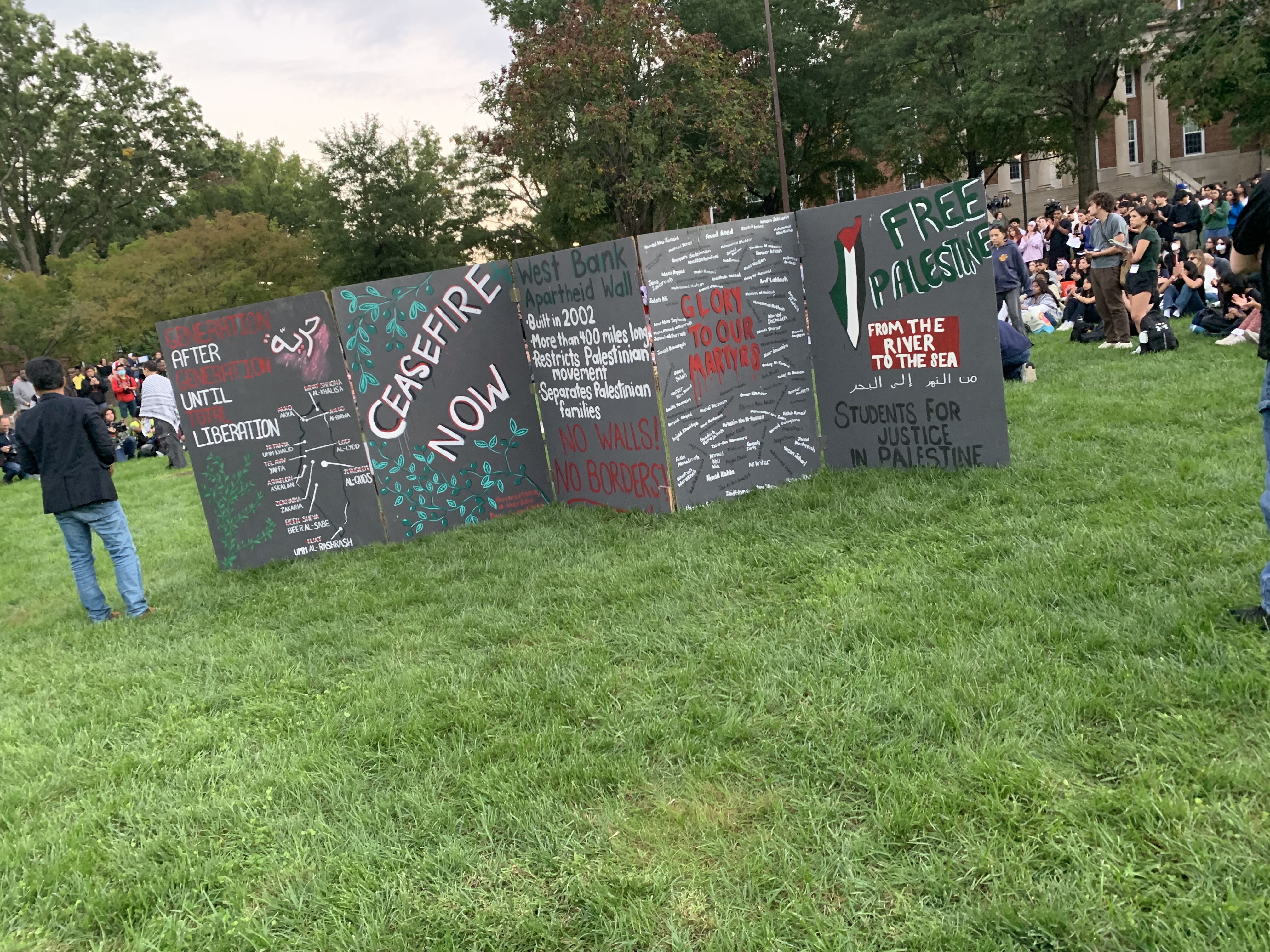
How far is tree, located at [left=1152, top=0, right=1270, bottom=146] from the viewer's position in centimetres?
2855

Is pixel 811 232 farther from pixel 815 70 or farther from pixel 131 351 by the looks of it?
pixel 131 351

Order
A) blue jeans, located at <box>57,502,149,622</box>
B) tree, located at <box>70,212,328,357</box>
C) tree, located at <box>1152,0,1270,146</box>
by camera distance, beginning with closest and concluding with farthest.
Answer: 1. blue jeans, located at <box>57,502,149,622</box>
2. tree, located at <box>1152,0,1270,146</box>
3. tree, located at <box>70,212,328,357</box>

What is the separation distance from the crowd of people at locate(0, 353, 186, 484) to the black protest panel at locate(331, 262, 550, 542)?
2.07 m

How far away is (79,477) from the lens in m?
6.53

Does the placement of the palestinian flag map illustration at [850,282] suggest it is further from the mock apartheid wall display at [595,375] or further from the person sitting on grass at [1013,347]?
the person sitting on grass at [1013,347]

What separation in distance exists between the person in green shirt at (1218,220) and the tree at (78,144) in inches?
1999

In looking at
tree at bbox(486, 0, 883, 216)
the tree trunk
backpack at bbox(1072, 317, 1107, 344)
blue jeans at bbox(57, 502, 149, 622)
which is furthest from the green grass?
tree at bbox(486, 0, 883, 216)

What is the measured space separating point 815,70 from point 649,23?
469 inches

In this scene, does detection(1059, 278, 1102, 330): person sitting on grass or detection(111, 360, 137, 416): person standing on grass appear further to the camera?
detection(111, 360, 137, 416): person standing on grass

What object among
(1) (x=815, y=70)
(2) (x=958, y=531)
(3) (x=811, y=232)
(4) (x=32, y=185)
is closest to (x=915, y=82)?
(1) (x=815, y=70)

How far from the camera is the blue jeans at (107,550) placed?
6.70 meters

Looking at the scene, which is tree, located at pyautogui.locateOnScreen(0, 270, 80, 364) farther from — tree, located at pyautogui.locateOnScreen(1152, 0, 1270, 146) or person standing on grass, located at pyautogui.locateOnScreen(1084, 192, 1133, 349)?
tree, located at pyautogui.locateOnScreen(1152, 0, 1270, 146)

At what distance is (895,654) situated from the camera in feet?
13.4

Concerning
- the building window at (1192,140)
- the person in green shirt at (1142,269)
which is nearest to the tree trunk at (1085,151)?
the building window at (1192,140)
